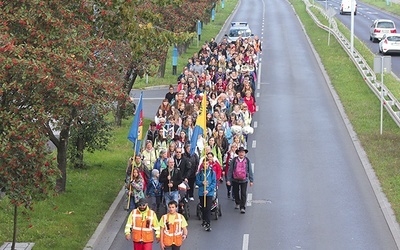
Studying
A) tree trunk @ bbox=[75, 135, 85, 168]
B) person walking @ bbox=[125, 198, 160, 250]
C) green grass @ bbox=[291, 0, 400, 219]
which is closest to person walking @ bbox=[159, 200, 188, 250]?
person walking @ bbox=[125, 198, 160, 250]

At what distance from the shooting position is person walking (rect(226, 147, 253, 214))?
68.6 ft

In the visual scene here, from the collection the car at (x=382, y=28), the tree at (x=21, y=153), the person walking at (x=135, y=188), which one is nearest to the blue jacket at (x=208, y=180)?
the person walking at (x=135, y=188)

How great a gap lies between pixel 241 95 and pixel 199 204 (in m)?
11.0

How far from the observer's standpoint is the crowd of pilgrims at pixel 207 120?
21312 mm

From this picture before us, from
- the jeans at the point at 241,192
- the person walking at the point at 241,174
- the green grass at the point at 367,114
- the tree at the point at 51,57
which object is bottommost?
the green grass at the point at 367,114

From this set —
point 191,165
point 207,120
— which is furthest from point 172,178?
point 207,120

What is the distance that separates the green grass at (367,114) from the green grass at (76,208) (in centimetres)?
652

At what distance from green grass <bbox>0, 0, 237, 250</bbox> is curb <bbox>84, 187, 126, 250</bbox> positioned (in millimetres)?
114

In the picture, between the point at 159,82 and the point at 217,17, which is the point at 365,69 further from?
the point at 217,17

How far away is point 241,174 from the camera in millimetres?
20922

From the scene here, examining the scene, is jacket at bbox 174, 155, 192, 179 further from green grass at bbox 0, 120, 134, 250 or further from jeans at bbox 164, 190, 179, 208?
green grass at bbox 0, 120, 134, 250

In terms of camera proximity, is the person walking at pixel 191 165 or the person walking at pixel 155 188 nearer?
the person walking at pixel 155 188

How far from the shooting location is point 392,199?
72.1ft

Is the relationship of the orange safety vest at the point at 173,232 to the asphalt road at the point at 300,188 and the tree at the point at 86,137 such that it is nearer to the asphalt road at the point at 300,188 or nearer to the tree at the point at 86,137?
the asphalt road at the point at 300,188
